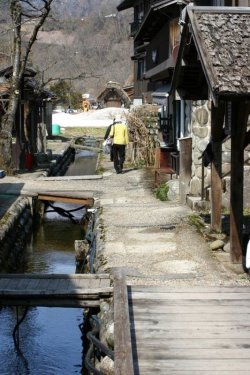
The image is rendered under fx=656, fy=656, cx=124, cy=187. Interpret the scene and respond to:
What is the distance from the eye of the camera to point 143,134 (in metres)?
25.7

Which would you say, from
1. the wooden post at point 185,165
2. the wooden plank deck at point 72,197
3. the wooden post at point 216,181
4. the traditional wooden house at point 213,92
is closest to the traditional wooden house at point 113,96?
the traditional wooden house at point 213,92

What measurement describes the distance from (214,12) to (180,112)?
11786 mm

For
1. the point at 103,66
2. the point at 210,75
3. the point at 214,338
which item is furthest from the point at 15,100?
the point at 103,66

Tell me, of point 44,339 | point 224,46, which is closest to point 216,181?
point 44,339

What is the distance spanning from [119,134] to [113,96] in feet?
170

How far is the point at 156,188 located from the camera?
18703mm

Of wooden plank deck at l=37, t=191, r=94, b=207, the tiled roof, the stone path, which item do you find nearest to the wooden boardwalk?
the stone path

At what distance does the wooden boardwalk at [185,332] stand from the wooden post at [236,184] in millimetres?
1614

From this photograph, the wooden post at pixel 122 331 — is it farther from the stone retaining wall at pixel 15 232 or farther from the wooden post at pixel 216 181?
the stone retaining wall at pixel 15 232

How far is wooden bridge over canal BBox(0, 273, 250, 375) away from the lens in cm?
594

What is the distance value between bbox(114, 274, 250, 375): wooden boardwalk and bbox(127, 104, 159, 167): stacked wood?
1737 cm

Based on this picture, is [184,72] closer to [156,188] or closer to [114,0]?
[156,188]

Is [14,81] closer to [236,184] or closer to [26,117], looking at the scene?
[26,117]

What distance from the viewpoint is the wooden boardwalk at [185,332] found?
5.89 m
